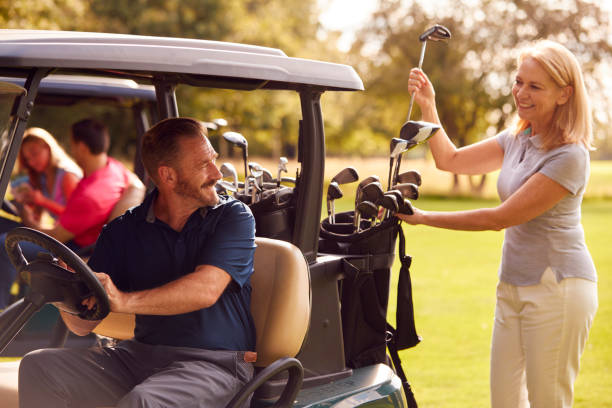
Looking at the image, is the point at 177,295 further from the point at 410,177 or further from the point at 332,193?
the point at 410,177

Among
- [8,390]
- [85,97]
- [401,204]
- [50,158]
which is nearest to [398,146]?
[401,204]

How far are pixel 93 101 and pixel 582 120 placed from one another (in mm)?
3821

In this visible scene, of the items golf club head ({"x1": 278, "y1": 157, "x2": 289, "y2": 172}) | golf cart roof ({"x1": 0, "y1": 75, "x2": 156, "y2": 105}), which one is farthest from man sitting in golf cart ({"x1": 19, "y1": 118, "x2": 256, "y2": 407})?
golf cart roof ({"x1": 0, "y1": 75, "x2": 156, "y2": 105})

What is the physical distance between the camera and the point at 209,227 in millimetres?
2447

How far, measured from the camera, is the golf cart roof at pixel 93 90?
541 centimetres

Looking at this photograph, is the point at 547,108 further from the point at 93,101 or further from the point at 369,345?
the point at 93,101

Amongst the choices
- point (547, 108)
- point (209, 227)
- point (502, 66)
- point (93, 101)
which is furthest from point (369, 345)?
point (502, 66)

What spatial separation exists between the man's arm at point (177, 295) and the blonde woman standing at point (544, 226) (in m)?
0.79

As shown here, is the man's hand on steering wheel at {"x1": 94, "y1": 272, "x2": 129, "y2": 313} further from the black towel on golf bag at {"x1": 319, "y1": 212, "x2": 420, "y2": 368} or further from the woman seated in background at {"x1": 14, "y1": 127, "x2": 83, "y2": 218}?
the woman seated in background at {"x1": 14, "y1": 127, "x2": 83, "y2": 218}

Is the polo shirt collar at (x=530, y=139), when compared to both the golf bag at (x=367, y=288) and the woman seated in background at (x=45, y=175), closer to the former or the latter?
the golf bag at (x=367, y=288)

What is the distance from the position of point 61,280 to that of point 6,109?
0.46m

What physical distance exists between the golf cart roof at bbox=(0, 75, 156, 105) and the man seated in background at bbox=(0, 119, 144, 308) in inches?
8.2

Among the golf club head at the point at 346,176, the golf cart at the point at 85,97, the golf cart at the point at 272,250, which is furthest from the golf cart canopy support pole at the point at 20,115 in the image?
the golf cart at the point at 85,97

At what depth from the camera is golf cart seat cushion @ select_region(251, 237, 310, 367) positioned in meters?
2.48
